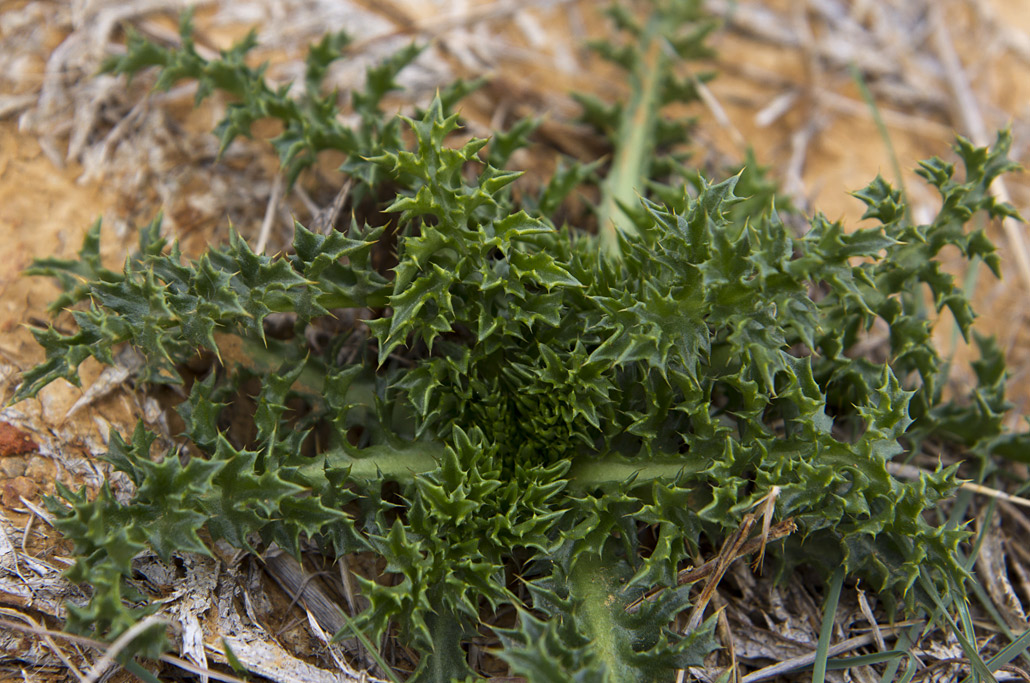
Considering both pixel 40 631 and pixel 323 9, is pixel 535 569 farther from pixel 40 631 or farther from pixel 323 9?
pixel 323 9

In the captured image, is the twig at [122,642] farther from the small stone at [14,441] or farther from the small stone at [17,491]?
the small stone at [14,441]

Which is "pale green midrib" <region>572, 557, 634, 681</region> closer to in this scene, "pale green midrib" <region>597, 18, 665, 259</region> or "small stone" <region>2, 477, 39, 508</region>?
"pale green midrib" <region>597, 18, 665, 259</region>

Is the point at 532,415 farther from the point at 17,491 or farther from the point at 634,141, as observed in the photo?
the point at 634,141

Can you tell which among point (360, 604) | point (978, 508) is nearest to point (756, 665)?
point (978, 508)

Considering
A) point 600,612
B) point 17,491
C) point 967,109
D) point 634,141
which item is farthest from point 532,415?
point 967,109

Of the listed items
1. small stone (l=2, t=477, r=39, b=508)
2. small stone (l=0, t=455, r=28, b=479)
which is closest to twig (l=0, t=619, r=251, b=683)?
small stone (l=2, t=477, r=39, b=508)
